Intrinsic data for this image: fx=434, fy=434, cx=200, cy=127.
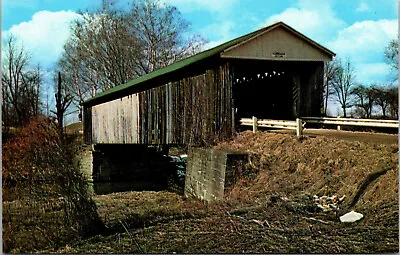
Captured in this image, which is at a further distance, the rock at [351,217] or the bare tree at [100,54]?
the bare tree at [100,54]

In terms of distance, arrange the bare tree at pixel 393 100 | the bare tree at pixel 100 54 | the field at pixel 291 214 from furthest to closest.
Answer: the bare tree at pixel 100 54, the bare tree at pixel 393 100, the field at pixel 291 214

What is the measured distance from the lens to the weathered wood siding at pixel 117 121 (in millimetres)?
16672

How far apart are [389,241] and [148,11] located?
20263 millimetres

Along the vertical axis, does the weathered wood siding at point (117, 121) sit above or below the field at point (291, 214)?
above

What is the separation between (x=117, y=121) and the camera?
18188 millimetres

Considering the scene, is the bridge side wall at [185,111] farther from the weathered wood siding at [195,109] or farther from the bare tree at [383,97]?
the bare tree at [383,97]

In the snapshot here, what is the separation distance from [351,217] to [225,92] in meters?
7.42

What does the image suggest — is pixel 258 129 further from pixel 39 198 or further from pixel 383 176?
pixel 39 198

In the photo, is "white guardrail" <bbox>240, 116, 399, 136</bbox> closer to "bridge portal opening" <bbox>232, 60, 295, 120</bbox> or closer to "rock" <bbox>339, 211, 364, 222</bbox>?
"bridge portal opening" <bbox>232, 60, 295, 120</bbox>

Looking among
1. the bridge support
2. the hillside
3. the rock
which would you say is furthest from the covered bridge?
the rock

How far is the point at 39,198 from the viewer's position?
8.05m

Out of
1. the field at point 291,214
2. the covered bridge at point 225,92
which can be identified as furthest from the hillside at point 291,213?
the covered bridge at point 225,92

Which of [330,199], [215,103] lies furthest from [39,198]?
[215,103]

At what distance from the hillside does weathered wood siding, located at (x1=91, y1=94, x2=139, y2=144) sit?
21.1ft
